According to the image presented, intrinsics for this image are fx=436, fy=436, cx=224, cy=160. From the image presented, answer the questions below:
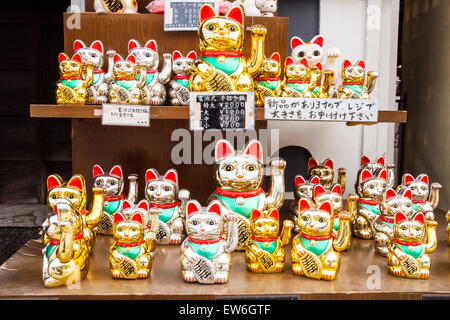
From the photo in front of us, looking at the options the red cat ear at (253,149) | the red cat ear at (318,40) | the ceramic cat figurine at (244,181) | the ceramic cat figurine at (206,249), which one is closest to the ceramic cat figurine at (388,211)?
the ceramic cat figurine at (244,181)

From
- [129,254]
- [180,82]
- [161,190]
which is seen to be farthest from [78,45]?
[129,254]

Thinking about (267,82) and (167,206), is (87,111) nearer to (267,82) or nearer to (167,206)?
(167,206)

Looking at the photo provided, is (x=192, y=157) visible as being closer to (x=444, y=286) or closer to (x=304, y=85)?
(x=304, y=85)

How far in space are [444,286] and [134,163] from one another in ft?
4.37

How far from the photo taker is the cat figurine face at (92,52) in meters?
1.71

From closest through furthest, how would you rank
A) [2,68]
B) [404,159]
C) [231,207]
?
[231,207] < [404,159] < [2,68]

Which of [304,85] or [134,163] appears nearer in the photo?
[304,85]

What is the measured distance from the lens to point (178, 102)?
5.60 feet

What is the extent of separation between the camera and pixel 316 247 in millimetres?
1334

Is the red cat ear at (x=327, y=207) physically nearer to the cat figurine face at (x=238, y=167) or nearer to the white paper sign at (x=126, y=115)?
the cat figurine face at (x=238, y=167)

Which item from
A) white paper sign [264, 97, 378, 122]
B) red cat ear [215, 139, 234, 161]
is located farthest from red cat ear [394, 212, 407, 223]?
red cat ear [215, 139, 234, 161]

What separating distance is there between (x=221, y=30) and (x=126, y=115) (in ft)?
1.37

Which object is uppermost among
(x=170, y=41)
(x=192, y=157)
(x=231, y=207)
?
(x=170, y=41)
